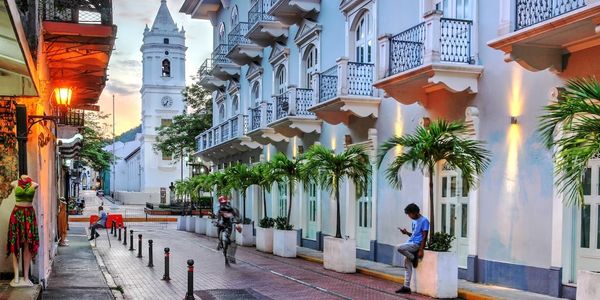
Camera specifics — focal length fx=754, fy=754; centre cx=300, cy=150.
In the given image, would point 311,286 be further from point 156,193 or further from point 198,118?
point 156,193

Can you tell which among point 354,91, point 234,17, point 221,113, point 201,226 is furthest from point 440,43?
point 221,113

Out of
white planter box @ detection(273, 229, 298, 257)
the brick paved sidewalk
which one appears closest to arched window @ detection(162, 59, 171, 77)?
the brick paved sidewalk

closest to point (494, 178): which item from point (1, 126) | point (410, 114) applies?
point (410, 114)

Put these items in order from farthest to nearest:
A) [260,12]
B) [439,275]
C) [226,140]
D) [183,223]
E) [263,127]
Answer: [183,223], [226,140], [260,12], [263,127], [439,275]

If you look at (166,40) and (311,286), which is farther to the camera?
(166,40)

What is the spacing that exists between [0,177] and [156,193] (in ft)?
233

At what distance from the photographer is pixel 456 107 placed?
16.2m

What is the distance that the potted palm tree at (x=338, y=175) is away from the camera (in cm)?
1773

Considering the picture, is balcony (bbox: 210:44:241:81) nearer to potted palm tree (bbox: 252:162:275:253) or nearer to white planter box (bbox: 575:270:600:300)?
potted palm tree (bbox: 252:162:275:253)

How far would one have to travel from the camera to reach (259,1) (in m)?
30.6

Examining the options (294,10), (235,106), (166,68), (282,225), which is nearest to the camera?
(282,225)

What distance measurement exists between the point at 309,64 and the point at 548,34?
14.8 meters

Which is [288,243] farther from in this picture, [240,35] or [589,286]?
[589,286]

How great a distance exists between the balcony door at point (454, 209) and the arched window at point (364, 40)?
5.09 m
